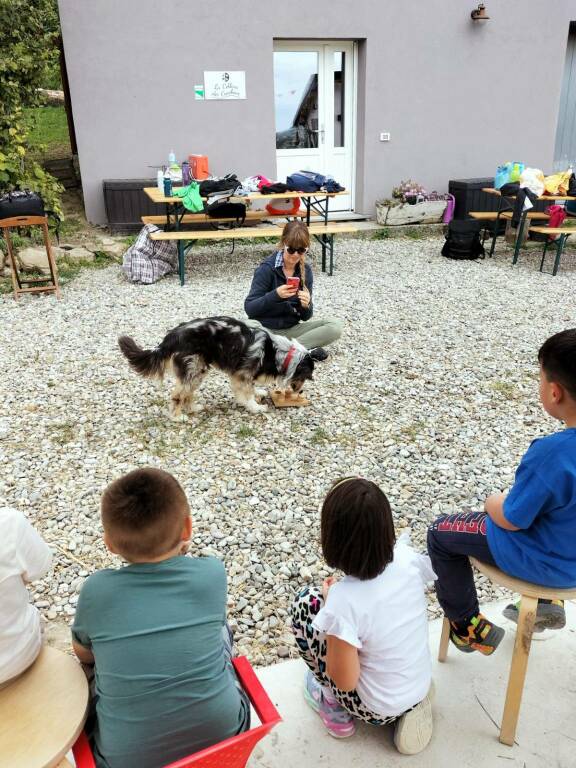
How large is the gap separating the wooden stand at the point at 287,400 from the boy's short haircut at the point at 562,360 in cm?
282

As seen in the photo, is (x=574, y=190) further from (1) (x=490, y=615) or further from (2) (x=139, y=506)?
(2) (x=139, y=506)

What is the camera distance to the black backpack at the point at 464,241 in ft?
29.5

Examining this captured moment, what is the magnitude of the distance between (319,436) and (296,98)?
8.60m

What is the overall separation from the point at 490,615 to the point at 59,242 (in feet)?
27.8

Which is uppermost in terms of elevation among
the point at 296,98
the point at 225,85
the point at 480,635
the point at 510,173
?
the point at 225,85

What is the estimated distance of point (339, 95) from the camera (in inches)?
432

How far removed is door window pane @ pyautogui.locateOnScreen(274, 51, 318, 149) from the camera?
34.6ft

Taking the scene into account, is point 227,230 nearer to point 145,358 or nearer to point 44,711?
point 145,358

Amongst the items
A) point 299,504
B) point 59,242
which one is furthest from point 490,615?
point 59,242

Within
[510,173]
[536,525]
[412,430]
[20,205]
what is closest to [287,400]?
[412,430]

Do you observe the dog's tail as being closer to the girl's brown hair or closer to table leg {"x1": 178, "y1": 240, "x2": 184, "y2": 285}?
the girl's brown hair

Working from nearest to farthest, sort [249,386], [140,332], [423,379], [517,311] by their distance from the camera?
[249,386], [423,379], [140,332], [517,311]

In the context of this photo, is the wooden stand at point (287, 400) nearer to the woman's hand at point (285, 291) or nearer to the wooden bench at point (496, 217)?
the woman's hand at point (285, 291)

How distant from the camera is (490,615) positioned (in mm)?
2531
